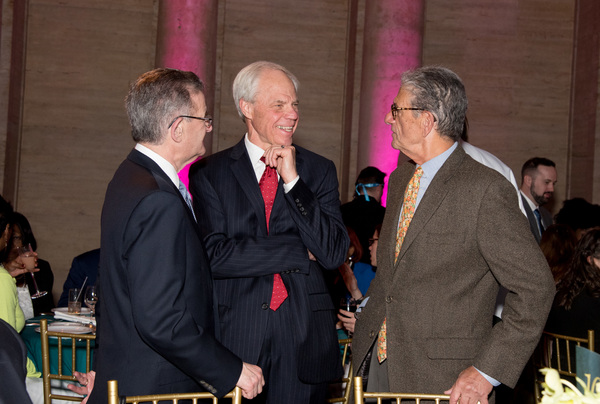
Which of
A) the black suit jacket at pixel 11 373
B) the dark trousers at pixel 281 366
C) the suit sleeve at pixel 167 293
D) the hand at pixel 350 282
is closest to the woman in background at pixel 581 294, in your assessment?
the hand at pixel 350 282

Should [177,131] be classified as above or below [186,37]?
below

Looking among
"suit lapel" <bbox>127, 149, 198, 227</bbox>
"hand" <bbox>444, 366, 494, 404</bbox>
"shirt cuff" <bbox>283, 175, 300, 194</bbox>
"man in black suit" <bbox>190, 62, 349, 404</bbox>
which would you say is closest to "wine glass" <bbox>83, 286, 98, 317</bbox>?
"man in black suit" <bbox>190, 62, 349, 404</bbox>

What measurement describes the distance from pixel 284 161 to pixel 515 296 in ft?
2.94

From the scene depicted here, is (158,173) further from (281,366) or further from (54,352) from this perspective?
(54,352)

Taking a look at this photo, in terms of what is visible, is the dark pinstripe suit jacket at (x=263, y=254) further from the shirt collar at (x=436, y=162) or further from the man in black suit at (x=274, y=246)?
the shirt collar at (x=436, y=162)

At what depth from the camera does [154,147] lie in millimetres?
2162

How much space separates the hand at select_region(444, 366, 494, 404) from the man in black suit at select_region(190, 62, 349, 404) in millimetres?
547

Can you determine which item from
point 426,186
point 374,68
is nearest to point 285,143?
point 426,186

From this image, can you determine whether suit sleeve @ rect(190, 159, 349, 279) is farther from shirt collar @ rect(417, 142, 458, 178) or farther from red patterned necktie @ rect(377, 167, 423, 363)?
shirt collar @ rect(417, 142, 458, 178)

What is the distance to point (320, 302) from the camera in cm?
254

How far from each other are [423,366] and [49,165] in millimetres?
6906

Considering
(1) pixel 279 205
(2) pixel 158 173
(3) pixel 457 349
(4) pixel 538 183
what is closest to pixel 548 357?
(3) pixel 457 349

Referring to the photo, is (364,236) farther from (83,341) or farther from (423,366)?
(423,366)

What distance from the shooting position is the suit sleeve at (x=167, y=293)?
1.91 metres
